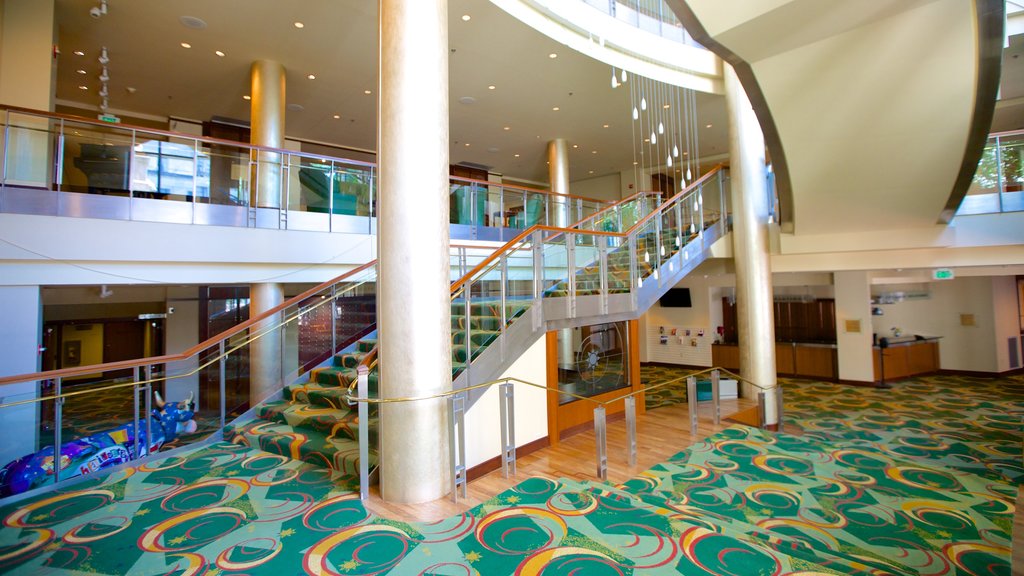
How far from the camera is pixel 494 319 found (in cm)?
498

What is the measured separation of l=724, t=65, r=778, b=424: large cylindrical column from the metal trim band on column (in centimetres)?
661

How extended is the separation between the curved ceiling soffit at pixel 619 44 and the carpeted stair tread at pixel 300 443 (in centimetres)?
631

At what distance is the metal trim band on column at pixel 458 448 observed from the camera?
3.81 metres

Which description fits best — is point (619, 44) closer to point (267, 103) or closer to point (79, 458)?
point (267, 103)

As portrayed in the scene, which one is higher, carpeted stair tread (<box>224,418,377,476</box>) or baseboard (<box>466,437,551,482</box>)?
carpeted stair tread (<box>224,418,377,476</box>)

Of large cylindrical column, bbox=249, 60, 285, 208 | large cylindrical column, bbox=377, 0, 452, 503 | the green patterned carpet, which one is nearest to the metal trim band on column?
large cylindrical column, bbox=377, 0, 452, 503

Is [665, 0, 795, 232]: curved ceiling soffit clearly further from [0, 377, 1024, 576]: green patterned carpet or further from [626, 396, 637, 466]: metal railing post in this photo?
[0, 377, 1024, 576]: green patterned carpet

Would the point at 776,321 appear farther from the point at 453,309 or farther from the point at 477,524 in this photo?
the point at 477,524

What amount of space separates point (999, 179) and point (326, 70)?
11372mm

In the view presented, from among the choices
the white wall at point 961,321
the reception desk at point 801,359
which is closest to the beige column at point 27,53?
the reception desk at point 801,359

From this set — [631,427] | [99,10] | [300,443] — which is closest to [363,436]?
[300,443]

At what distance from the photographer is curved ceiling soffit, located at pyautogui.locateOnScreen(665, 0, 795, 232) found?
177 inches

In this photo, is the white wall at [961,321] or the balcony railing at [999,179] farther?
the white wall at [961,321]

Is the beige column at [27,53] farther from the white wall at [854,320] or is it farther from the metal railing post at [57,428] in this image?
the white wall at [854,320]
